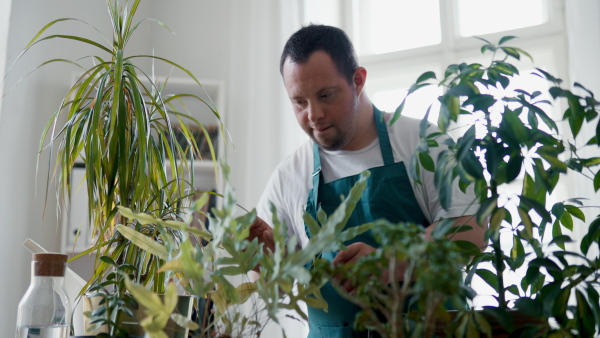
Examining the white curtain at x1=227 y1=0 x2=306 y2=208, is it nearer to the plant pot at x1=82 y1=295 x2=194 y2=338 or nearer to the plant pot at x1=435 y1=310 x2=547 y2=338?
the plant pot at x1=82 y1=295 x2=194 y2=338

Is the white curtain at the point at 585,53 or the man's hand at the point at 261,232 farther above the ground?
the white curtain at the point at 585,53

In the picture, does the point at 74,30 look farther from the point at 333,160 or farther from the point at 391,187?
the point at 391,187

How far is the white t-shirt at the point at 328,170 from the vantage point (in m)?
1.89

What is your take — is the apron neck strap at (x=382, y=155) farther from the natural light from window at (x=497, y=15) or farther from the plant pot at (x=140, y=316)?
the natural light from window at (x=497, y=15)

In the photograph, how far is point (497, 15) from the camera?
137 inches

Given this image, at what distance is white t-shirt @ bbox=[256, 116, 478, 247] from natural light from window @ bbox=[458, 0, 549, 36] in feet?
5.86

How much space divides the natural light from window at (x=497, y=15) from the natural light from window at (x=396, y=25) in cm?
15

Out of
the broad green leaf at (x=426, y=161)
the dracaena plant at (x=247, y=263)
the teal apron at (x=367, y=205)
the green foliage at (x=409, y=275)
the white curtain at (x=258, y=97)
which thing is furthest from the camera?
the white curtain at (x=258, y=97)

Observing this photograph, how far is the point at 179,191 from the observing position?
1.75 m

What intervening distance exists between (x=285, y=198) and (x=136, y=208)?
0.53m

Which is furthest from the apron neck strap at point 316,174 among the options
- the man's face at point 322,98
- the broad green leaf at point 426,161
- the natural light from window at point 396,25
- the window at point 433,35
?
the natural light from window at point 396,25

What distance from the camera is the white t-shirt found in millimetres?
1894

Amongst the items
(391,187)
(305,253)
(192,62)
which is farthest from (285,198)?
(192,62)

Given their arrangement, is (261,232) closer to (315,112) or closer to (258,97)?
(315,112)
